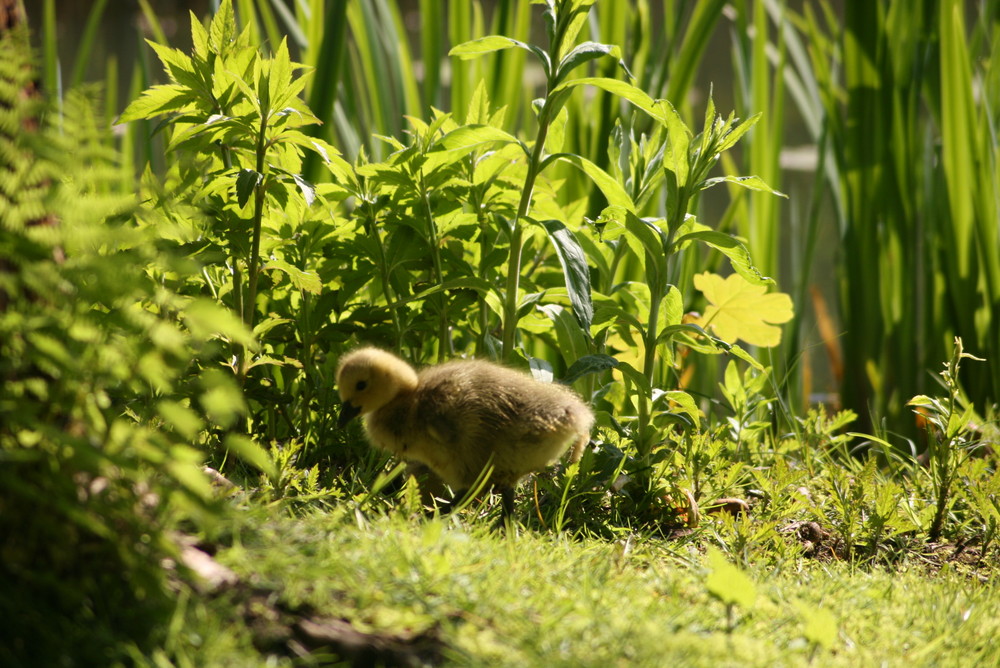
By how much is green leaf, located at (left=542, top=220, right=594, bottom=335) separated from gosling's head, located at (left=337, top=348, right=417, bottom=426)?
548 mm

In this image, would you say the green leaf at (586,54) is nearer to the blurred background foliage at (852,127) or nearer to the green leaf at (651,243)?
the green leaf at (651,243)

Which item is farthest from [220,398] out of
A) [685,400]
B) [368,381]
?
[685,400]

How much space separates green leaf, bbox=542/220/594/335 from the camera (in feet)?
8.11

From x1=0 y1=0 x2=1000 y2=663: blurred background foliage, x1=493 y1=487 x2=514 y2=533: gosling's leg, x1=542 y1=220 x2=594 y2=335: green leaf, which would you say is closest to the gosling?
x1=493 y1=487 x2=514 y2=533: gosling's leg

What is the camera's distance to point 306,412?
305cm

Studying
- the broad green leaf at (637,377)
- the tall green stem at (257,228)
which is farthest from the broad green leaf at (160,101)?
the broad green leaf at (637,377)

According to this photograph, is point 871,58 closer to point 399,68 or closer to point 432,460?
point 399,68

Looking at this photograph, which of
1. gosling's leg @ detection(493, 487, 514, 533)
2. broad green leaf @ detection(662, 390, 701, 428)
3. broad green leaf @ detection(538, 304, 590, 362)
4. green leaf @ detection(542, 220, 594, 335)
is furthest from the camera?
broad green leaf @ detection(538, 304, 590, 362)

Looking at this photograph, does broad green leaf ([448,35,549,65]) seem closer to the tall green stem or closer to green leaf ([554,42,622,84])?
green leaf ([554,42,622,84])

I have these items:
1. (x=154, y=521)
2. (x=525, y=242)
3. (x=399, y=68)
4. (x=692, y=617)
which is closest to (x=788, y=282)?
(x=399, y=68)

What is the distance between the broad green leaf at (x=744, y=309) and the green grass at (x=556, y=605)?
3.66ft

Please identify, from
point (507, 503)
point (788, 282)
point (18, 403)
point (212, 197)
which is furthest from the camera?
point (788, 282)

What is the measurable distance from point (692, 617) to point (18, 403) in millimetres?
1291

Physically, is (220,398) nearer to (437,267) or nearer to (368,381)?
(368,381)
